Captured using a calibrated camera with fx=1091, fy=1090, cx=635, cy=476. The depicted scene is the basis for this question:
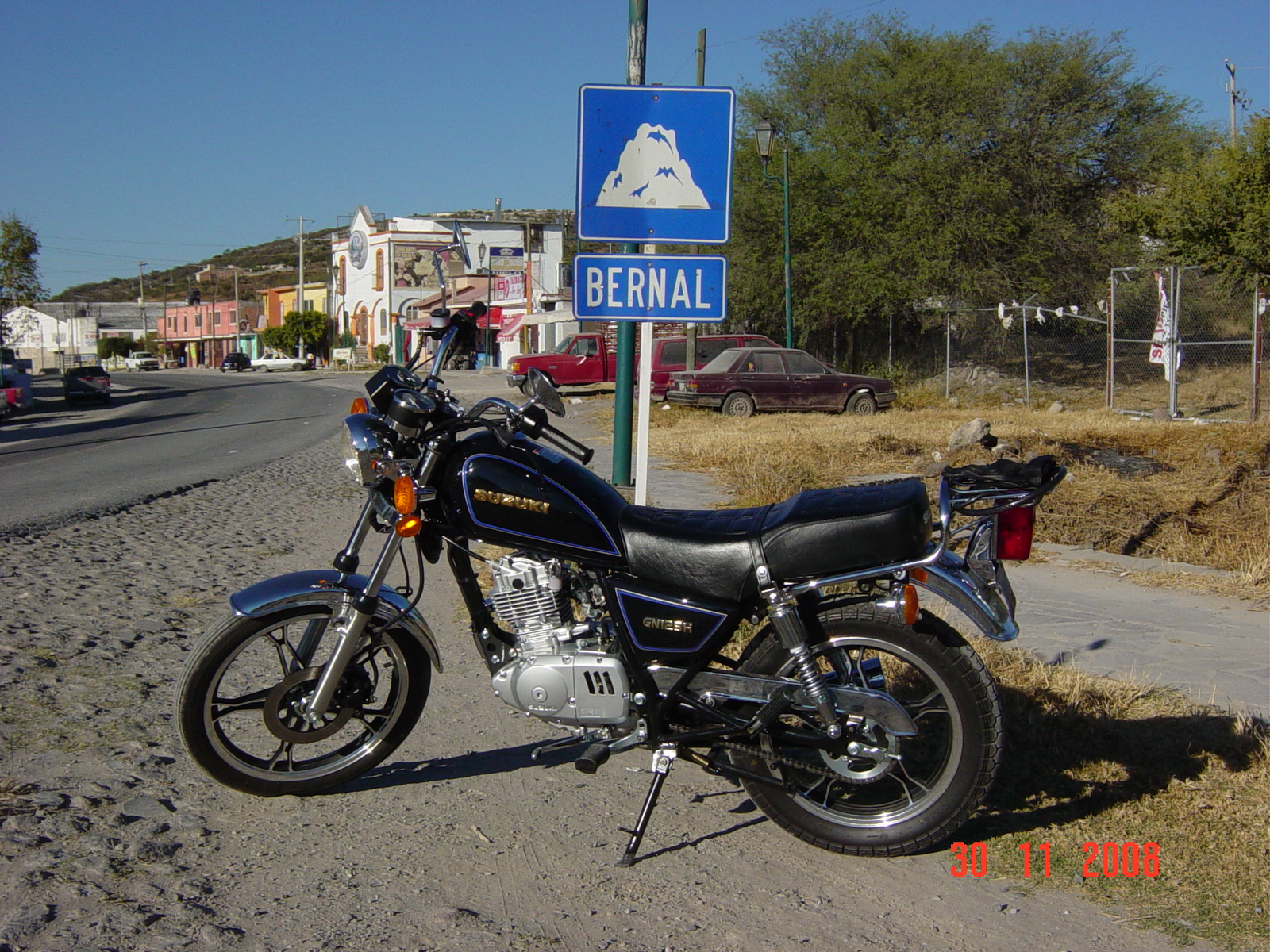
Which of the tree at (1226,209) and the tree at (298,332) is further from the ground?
the tree at (298,332)

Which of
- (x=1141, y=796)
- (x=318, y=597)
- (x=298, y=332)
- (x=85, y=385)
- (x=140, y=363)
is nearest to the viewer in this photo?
(x=318, y=597)

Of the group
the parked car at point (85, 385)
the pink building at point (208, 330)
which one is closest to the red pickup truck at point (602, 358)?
the parked car at point (85, 385)

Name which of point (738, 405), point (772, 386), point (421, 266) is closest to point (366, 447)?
point (738, 405)

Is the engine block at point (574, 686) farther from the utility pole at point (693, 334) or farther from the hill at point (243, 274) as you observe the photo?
the hill at point (243, 274)

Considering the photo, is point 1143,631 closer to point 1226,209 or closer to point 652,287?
point 652,287

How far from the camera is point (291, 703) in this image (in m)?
3.59

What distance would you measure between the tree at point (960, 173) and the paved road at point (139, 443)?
13.1 m

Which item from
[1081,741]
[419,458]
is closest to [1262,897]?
[1081,741]

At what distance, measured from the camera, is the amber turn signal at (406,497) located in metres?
3.24

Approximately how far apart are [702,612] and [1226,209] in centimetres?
1291

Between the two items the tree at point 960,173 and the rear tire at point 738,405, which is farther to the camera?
the tree at point 960,173

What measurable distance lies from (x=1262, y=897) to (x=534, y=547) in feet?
7.28

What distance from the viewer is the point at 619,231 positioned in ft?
19.0

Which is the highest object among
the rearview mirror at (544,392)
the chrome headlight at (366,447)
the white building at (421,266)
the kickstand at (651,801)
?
the white building at (421,266)
